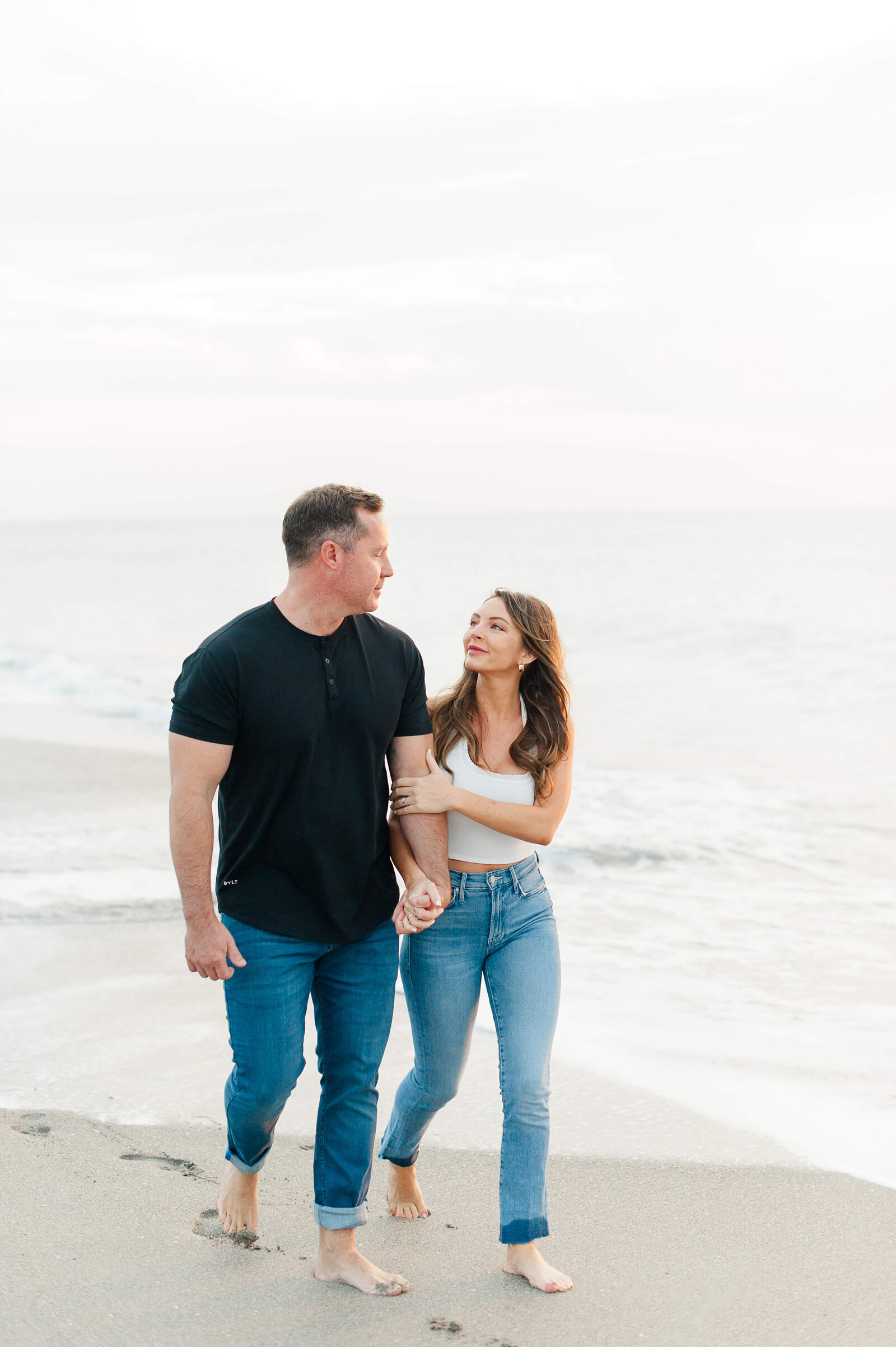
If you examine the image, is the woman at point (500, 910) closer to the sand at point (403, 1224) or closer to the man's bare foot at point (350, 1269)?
the sand at point (403, 1224)

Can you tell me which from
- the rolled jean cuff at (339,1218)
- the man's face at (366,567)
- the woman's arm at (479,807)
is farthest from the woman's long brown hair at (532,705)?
the rolled jean cuff at (339,1218)

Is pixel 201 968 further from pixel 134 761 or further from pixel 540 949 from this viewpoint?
pixel 134 761

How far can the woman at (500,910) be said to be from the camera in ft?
10.5

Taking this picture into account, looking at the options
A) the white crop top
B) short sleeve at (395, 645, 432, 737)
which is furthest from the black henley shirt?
the white crop top

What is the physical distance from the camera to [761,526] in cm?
7500

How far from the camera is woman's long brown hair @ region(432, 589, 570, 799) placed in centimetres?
364

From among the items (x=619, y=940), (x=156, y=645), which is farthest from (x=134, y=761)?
(x=156, y=645)

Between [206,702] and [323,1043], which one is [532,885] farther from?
[206,702]

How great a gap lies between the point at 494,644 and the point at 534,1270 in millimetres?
1806

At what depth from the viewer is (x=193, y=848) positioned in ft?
9.84

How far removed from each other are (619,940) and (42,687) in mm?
15324

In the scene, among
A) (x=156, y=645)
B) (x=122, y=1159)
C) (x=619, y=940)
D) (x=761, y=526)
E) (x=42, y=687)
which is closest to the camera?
(x=122, y=1159)

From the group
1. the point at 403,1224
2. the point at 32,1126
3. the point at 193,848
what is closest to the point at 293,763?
the point at 193,848

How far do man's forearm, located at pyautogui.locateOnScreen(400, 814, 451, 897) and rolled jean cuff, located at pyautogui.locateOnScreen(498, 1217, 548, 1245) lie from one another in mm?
925
